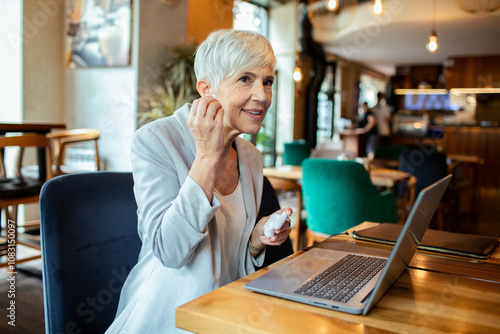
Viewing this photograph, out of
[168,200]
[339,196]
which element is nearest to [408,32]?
[339,196]

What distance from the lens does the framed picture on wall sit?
5324 millimetres

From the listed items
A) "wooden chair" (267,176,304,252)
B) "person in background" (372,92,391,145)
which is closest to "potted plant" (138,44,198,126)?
"wooden chair" (267,176,304,252)

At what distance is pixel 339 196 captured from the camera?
3.23 metres

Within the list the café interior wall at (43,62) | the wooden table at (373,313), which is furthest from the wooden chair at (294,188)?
the café interior wall at (43,62)

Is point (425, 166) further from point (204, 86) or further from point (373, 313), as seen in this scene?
point (373, 313)

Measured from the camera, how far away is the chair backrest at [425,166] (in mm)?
4777

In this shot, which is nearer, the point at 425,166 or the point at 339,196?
the point at 339,196

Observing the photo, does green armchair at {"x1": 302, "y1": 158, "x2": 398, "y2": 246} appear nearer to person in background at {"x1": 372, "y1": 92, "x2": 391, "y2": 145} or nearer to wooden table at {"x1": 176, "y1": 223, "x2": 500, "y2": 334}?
wooden table at {"x1": 176, "y1": 223, "x2": 500, "y2": 334}

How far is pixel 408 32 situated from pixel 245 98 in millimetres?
8178

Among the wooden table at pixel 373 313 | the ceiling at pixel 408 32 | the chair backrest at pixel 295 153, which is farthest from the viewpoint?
the ceiling at pixel 408 32

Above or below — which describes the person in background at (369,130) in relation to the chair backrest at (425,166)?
above

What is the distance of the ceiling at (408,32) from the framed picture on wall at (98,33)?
223cm

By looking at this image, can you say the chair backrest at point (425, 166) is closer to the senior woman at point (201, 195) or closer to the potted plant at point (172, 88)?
the potted plant at point (172, 88)

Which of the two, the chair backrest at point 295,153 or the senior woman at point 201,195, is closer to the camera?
the senior woman at point 201,195
